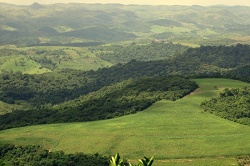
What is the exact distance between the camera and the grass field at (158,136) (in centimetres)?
13875

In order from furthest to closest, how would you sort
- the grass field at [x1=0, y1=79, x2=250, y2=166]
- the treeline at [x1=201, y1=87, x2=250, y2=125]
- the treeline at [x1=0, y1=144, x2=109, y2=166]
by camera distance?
the treeline at [x1=201, y1=87, x2=250, y2=125]
the grass field at [x1=0, y1=79, x2=250, y2=166]
the treeline at [x1=0, y1=144, x2=109, y2=166]

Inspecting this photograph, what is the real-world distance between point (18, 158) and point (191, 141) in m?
67.5

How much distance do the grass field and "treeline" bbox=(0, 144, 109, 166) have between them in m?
5.74

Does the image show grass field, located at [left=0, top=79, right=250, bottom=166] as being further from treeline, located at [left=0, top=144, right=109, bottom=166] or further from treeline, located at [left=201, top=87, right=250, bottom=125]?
treeline, located at [left=0, top=144, right=109, bottom=166]

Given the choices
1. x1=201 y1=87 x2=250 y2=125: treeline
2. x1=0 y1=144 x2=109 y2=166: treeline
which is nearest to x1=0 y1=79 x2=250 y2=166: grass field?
x1=201 y1=87 x2=250 y2=125: treeline

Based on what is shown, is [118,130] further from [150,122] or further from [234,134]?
[234,134]

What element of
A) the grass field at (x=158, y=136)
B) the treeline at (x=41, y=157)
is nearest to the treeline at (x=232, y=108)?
the grass field at (x=158, y=136)

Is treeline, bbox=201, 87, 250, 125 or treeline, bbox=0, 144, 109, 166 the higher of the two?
treeline, bbox=201, 87, 250, 125

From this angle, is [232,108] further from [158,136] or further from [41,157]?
[41,157]

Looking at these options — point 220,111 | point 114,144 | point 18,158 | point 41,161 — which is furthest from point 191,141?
point 18,158

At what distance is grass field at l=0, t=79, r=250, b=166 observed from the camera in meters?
139

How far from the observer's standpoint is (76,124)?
183 metres

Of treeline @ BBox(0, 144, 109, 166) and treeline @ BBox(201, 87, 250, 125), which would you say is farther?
treeline @ BBox(201, 87, 250, 125)

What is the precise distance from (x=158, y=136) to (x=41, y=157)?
47.8 metres
